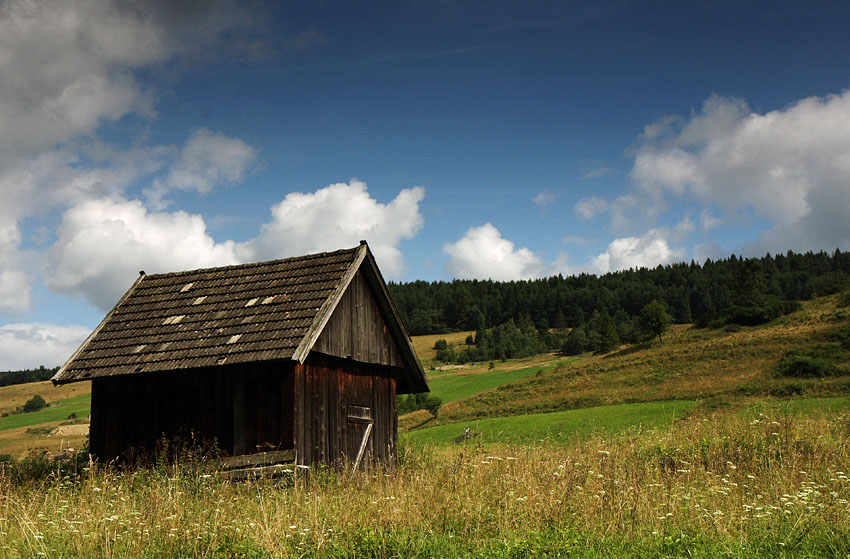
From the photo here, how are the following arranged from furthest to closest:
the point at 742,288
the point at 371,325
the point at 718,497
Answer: the point at 742,288 < the point at 371,325 < the point at 718,497

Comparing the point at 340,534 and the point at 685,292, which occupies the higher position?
the point at 685,292

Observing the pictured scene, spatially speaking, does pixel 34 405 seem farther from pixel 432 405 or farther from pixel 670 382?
pixel 670 382

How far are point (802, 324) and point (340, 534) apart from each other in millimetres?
64405

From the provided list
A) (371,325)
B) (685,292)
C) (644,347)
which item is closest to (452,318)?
(685,292)

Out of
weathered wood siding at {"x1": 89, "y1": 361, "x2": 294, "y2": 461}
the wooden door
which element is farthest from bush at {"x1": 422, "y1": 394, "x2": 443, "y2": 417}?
weathered wood siding at {"x1": 89, "y1": 361, "x2": 294, "y2": 461}

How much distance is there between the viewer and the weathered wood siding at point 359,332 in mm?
14836

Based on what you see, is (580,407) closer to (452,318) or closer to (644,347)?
(644,347)

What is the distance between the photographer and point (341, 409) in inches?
598

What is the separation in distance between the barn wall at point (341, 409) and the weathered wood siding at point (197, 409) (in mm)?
547

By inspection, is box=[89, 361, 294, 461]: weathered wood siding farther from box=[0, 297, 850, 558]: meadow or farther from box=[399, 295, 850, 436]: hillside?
box=[399, 295, 850, 436]: hillside

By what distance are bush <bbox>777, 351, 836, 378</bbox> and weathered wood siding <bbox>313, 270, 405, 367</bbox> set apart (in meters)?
33.4

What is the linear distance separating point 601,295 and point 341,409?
454 ft

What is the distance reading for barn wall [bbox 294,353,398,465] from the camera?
45.0ft

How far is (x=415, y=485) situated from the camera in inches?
379
